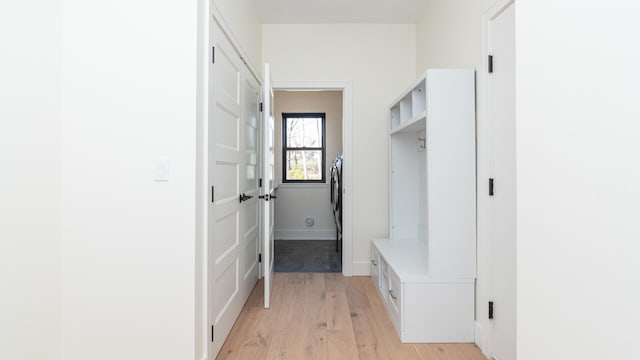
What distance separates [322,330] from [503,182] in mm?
1512

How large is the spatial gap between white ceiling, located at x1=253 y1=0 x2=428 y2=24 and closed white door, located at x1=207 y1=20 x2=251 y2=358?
1049 millimetres

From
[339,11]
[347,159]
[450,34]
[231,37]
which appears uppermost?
[339,11]

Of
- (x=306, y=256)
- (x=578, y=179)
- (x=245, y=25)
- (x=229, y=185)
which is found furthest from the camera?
(x=306, y=256)

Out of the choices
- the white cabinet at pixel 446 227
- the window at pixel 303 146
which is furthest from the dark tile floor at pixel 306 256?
the white cabinet at pixel 446 227

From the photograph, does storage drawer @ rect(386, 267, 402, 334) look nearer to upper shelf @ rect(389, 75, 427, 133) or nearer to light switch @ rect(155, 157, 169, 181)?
upper shelf @ rect(389, 75, 427, 133)

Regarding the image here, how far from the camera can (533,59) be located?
3.47 feet

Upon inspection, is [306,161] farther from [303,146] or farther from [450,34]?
[450,34]

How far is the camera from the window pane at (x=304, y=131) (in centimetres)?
551

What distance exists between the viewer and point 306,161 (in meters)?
5.51

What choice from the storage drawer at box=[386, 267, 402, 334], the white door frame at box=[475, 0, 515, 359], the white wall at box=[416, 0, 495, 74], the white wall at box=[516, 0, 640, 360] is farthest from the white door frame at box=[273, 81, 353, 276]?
the white wall at box=[516, 0, 640, 360]

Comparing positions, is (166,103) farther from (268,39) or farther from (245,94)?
(268,39)

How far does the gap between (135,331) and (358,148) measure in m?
Answer: 2.63

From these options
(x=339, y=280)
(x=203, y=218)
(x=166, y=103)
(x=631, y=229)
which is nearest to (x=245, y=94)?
(x=166, y=103)

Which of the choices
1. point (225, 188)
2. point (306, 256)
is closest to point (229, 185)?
point (225, 188)
